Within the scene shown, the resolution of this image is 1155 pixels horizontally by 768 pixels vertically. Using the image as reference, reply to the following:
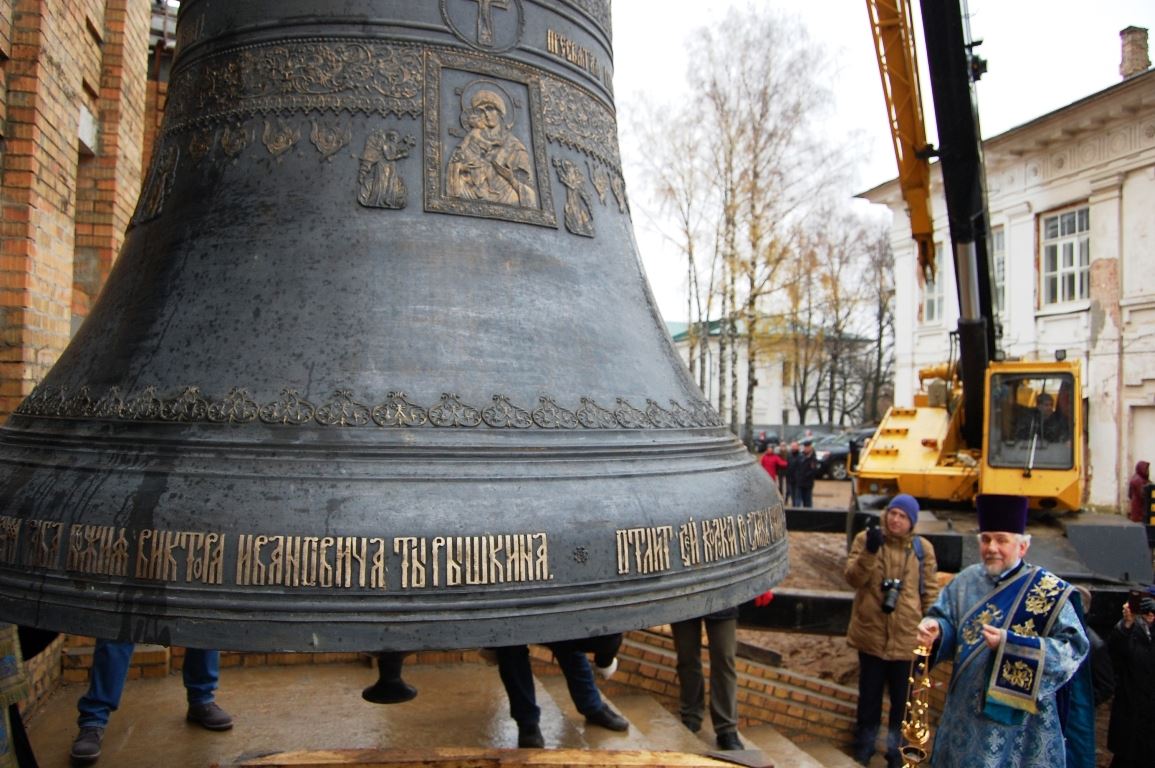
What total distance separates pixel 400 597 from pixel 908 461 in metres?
8.23

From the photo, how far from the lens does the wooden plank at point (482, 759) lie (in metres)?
2.50

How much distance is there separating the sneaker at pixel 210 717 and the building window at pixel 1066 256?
16.7 metres

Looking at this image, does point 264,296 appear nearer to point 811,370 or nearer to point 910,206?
point 910,206

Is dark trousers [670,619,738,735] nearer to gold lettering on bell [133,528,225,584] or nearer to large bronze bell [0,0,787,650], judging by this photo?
large bronze bell [0,0,787,650]

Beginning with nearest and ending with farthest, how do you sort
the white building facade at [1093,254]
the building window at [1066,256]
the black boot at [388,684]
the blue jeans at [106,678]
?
the black boot at [388,684]
the blue jeans at [106,678]
the white building facade at [1093,254]
the building window at [1066,256]

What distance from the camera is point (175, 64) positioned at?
2080 mm

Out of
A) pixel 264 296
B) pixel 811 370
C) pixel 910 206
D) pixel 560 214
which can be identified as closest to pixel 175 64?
pixel 264 296

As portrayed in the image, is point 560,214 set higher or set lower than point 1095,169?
lower

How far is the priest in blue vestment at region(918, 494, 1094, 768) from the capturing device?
3262 mm

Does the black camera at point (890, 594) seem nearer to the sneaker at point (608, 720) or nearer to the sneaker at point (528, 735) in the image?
the sneaker at point (608, 720)

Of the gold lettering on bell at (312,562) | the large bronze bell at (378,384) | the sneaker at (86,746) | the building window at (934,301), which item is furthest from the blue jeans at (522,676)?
the building window at (934,301)

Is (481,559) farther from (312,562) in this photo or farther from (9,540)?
(9,540)

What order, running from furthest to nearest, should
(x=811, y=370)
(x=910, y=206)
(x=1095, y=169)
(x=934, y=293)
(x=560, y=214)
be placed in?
(x=811, y=370), (x=934, y=293), (x=1095, y=169), (x=910, y=206), (x=560, y=214)

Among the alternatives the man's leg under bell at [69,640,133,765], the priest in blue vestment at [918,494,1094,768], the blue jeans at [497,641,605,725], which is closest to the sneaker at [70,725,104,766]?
the man's leg under bell at [69,640,133,765]
